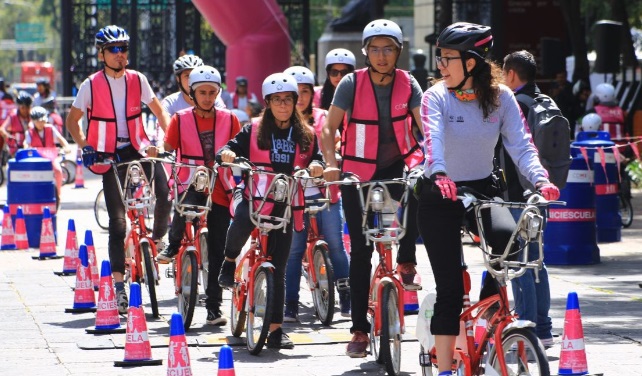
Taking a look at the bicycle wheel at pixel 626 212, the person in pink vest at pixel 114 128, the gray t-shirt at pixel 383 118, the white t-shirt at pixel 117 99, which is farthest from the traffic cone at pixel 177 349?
the bicycle wheel at pixel 626 212

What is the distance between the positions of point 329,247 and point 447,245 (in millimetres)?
3851

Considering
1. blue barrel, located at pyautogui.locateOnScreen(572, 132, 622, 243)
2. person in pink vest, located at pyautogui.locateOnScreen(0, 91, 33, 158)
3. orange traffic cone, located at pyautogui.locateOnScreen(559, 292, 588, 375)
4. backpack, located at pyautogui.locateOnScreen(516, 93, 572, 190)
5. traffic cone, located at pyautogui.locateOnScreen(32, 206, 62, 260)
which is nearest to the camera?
orange traffic cone, located at pyautogui.locateOnScreen(559, 292, 588, 375)

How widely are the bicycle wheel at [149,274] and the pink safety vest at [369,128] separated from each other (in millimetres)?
2247

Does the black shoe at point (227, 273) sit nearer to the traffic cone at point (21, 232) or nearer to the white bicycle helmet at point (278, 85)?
the white bicycle helmet at point (278, 85)

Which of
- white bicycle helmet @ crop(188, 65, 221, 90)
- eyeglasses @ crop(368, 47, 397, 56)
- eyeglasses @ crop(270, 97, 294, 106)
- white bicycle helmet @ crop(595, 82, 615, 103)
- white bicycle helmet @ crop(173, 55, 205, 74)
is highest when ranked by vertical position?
white bicycle helmet @ crop(595, 82, 615, 103)

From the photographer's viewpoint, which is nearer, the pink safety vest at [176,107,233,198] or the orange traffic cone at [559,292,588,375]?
the orange traffic cone at [559,292,588,375]

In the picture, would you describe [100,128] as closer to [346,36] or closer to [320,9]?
[346,36]

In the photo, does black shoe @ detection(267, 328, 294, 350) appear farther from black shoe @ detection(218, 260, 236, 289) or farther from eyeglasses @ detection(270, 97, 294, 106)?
eyeglasses @ detection(270, 97, 294, 106)

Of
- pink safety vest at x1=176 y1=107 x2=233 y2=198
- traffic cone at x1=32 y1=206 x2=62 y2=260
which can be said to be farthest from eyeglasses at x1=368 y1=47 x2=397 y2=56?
traffic cone at x1=32 y1=206 x2=62 y2=260

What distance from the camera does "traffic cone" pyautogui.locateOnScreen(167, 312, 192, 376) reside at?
23.4 ft

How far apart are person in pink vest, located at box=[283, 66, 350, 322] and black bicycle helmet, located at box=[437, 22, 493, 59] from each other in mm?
3524

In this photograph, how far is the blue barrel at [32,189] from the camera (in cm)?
1608

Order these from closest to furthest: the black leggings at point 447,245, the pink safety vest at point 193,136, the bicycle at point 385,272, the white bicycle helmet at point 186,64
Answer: the black leggings at point 447,245 → the bicycle at point 385,272 → the pink safety vest at point 193,136 → the white bicycle helmet at point 186,64

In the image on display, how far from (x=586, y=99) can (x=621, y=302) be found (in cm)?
1549
